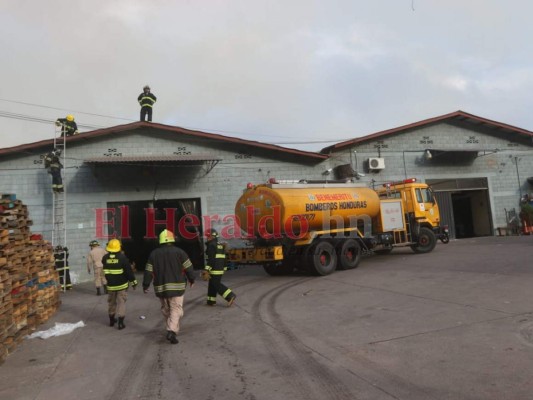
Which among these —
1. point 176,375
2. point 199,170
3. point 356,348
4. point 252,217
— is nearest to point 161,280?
point 176,375

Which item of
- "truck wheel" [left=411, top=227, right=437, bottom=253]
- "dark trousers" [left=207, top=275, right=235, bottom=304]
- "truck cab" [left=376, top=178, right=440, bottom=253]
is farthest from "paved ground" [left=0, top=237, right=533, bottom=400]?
"truck wheel" [left=411, top=227, right=437, bottom=253]

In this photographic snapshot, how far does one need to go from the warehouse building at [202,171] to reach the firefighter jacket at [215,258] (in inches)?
279

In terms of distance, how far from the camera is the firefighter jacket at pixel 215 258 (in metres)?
8.74

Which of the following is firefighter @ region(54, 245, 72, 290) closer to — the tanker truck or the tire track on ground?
the tanker truck

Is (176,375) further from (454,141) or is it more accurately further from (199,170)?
(454,141)

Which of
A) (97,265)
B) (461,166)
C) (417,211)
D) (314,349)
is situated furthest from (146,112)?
(461,166)

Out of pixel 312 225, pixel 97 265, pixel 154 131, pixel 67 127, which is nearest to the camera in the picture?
pixel 97 265

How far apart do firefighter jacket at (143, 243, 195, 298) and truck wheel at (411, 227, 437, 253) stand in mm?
11539

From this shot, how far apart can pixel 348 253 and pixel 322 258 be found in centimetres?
132

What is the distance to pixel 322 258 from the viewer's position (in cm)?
1253

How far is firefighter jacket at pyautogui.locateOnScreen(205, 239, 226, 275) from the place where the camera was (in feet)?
28.7

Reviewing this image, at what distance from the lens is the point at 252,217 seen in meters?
12.7

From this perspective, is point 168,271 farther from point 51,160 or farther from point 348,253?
point 51,160

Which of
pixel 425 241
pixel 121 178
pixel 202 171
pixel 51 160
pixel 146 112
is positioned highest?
pixel 146 112
